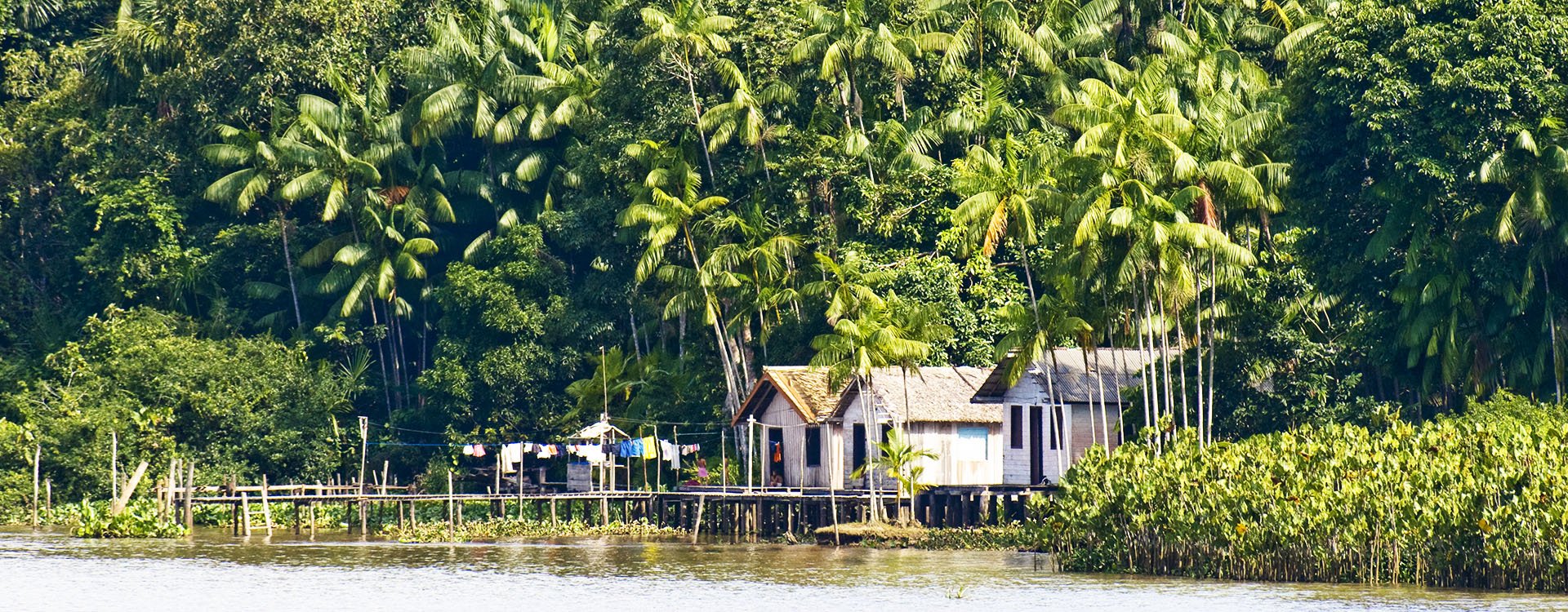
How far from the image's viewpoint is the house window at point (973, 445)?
1783 inches

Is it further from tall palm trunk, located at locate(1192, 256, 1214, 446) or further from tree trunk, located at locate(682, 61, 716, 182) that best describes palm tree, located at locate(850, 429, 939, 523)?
tree trunk, located at locate(682, 61, 716, 182)

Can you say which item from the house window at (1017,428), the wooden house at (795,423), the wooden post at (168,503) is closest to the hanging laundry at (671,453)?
the wooden house at (795,423)

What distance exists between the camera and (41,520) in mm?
50281

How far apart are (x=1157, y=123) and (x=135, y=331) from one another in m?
29.7

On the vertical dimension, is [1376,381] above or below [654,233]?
below

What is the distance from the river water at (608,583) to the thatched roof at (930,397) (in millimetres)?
4499

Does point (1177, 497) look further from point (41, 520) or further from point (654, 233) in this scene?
point (41, 520)

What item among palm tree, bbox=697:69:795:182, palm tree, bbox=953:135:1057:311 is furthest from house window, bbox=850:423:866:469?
palm tree, bbox=697:69:795:182

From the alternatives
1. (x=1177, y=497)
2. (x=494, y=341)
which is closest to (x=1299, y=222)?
(x=1177, y=497)

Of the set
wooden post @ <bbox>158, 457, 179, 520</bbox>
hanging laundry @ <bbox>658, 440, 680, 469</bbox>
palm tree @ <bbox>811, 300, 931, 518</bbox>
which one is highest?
palm tree @ <bbox>811, 300, 931, 518</bbox>

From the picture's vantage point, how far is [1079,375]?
143ft

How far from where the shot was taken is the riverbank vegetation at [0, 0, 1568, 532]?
37.4 meters

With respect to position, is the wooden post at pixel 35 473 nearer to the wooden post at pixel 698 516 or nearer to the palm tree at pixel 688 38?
the wooden post at pixel 698 516

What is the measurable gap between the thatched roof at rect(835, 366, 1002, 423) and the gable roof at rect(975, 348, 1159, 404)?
1.09 m
